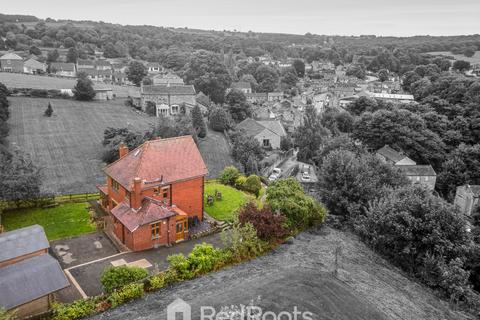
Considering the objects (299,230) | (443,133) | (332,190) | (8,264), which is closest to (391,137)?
(443,133)

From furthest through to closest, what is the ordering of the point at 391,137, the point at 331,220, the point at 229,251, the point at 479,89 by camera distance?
the point at 479,89
the point at 391,137
the point at 331,220
the point at 229,251

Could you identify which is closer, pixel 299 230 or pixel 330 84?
pixel 299 230

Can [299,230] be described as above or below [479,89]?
below

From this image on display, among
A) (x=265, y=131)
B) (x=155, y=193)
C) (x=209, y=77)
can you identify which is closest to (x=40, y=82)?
(x=209, y=77)

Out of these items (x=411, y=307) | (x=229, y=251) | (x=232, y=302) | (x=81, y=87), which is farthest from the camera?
(x=81, y=87)

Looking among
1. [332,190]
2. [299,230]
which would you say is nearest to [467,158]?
[332,190]

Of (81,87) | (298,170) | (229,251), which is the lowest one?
(298,170)

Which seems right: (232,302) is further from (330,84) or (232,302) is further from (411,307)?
(330,84)

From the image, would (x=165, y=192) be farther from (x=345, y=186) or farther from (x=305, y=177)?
(x=305, y=177)
